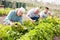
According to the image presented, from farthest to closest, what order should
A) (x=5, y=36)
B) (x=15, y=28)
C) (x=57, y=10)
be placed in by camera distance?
(x=57, y=10) < (x=15, y=28) < (x=5, y=36)

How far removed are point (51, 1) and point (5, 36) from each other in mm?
13678

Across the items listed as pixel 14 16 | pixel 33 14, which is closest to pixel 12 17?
pixel 14 16

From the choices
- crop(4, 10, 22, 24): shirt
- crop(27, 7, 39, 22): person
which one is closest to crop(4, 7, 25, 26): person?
crop(4, 10, 22, 24): shirt

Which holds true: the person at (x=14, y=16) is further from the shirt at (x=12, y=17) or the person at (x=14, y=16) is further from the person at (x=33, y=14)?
the person at (x=33, y=14)

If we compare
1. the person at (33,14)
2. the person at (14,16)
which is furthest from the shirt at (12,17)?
the person at (33,14)

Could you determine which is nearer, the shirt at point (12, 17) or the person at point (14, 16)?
the person at point (14, 16)

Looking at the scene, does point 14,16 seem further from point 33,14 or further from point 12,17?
point 33,14

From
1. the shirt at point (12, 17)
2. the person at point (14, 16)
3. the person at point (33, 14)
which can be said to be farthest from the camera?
the person at point (33, 14)

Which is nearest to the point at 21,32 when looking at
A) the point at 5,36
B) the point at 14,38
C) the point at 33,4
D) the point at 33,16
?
the point at 14,38

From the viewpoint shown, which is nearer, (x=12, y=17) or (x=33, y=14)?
(x=12, y=17)

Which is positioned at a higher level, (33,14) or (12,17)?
(12,17)

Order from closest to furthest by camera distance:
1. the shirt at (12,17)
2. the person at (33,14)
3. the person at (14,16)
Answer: the person at (14,16) → the shirt at (12,17) → the person at (33,14)

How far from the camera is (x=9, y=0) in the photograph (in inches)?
828

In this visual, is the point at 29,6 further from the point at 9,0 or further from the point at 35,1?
the point at 9,0
